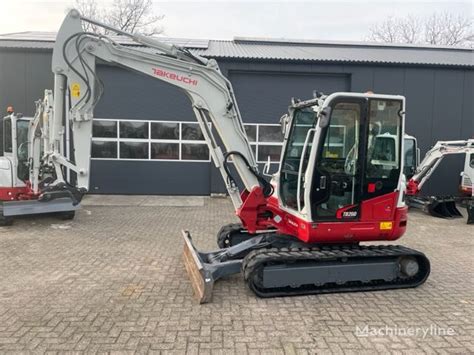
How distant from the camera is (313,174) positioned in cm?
532

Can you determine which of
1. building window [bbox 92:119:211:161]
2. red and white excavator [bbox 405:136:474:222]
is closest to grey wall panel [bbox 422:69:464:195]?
red and white excavator [bbox 405:136:474:222]

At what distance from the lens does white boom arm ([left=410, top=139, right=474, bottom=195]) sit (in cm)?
1222

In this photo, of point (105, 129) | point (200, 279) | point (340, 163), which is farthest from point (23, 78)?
point (340, 163)

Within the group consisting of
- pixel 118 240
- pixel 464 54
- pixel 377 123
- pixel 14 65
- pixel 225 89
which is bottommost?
pixel 118 240

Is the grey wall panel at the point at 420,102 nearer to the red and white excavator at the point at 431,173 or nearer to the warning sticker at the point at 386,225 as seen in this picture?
the red and white excavator at the point at 431,173

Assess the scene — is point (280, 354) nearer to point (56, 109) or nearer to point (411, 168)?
point (56, 109)

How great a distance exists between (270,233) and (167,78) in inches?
110

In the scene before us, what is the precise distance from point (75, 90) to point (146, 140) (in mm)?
9417

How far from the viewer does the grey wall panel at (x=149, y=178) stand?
14.7 meters

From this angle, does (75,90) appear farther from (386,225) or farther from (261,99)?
(261,99)

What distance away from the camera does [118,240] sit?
8.16 m

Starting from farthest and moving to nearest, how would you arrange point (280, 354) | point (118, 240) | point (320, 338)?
1. point (118, 240)
2. point (320, 338)
3. point (280, 354)

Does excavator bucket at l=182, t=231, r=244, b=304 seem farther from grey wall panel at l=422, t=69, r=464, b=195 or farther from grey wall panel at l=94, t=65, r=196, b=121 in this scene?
grey wall panel at l=422, t=69, r=464, b=195

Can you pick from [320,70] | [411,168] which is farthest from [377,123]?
[320,70]
